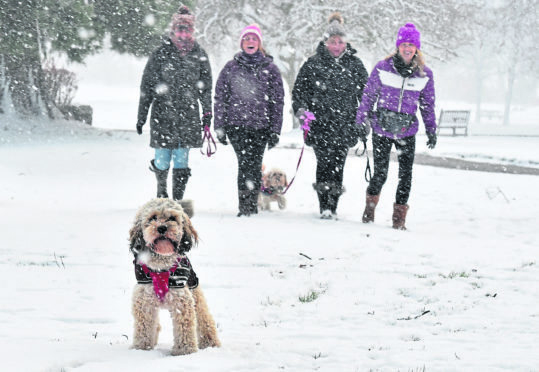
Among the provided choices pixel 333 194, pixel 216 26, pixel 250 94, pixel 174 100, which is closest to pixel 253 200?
pixel 333 194

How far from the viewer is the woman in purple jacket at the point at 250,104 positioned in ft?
25.1

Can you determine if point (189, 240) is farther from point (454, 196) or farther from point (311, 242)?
point (454, 196)

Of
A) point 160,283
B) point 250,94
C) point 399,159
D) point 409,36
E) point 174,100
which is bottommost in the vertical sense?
point 160,283

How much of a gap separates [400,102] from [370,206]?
1.44m

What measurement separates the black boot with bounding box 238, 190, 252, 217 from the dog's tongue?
4525 mm

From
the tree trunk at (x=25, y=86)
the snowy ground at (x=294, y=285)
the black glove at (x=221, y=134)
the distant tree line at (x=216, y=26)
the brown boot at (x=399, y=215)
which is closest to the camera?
the snowy ground at (x=294, y=285)

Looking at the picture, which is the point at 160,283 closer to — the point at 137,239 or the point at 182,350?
the point at 137,239

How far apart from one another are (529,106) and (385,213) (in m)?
61.2

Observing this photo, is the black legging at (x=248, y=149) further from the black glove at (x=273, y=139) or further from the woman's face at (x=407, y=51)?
the woman's face at (x=407, y=51)

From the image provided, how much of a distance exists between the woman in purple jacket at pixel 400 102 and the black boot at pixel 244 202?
1.64 m

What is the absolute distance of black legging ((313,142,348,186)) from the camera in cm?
787

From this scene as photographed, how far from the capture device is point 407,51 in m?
7.31

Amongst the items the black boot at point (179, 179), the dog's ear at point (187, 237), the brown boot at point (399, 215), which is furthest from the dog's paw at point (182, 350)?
the brown boot at point (399, 215)

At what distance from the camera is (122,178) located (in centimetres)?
1223
